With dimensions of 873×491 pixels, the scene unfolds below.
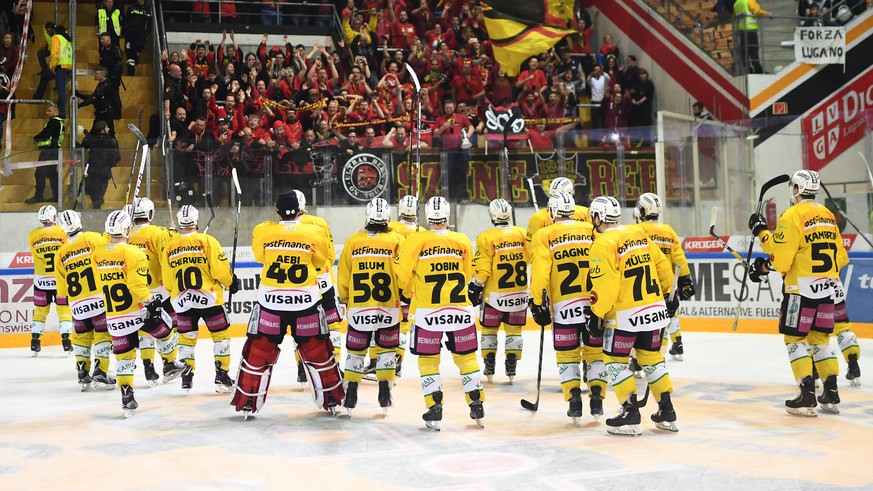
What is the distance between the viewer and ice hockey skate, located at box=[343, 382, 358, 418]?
7238 mm

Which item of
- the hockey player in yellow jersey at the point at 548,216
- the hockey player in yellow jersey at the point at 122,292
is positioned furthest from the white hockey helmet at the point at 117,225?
the hockey player in yellow jersey at the point at 548,216

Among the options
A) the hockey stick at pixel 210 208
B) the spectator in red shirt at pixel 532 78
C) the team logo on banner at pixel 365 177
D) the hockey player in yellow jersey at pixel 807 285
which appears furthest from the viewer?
the spectator in red shirt at pixel 532 78

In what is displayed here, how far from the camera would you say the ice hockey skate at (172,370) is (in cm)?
909

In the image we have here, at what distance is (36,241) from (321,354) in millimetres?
5690

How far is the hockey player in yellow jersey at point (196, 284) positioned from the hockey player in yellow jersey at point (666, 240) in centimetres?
375

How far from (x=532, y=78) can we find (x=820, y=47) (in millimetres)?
4854

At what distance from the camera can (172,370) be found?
9.10m

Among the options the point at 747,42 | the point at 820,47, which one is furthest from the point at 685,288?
the point at 820,47

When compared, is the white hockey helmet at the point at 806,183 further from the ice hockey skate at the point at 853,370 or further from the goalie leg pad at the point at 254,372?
the goalie leg pad at the point at 254,372

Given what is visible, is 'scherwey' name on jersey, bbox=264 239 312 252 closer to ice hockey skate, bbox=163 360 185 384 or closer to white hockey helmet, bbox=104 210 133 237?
white hockey helmet, bbox=104 210 133 237

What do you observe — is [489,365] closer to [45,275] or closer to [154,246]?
[154,246]

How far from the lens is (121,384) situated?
7.45 metres

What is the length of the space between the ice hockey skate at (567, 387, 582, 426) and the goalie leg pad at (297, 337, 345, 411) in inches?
69.3

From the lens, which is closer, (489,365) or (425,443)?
(425,443)
